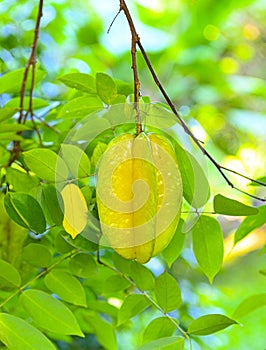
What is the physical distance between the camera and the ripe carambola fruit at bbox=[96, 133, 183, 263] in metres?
0.40

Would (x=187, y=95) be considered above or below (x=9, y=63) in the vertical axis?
above

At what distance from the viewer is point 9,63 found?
1006 mm

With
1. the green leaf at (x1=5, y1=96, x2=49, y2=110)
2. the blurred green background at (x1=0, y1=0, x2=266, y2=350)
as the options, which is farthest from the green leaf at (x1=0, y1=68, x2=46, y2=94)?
the blurred green background at (x1=0, y1=0, x2=266, y2=350)

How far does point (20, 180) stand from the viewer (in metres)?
0.55

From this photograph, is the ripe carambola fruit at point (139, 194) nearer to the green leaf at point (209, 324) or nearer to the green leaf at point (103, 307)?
the green leaf at point (209, 324)

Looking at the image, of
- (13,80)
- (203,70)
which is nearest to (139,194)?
(13,80)

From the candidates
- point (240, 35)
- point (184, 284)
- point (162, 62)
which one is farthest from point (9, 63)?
point (240, 35)

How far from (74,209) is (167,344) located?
0.42ft

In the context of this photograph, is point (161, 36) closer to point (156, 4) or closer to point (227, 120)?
point (156, 4)

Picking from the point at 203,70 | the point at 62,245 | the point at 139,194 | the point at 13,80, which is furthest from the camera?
the point at 203,70

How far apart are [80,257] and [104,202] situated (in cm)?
13

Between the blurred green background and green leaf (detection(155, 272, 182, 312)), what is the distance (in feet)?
2.25

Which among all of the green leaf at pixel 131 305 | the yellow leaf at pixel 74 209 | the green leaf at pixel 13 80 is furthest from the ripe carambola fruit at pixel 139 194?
the green leaf at pixel 13 80

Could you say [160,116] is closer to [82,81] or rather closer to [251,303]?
[82,81]
